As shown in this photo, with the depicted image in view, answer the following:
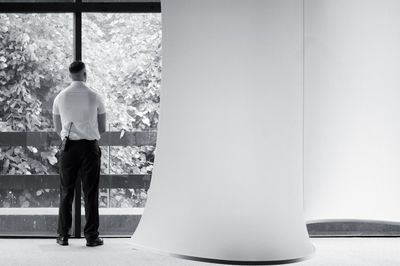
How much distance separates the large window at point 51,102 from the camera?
6699 mm

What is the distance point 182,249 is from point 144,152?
5.36ft

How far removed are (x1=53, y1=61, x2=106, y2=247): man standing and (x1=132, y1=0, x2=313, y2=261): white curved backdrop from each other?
3.16 feet

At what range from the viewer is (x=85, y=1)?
6.67 meters

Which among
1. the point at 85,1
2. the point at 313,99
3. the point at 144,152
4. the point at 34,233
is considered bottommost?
the point at 34,233

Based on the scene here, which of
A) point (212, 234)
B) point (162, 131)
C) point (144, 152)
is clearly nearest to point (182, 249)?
point (212, 234)

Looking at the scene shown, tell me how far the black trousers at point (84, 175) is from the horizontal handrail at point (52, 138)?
722 millimetres

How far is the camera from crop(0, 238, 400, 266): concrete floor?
5.29m

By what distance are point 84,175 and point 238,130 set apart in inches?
61.3

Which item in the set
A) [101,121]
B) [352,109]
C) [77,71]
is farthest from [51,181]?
[352,109]

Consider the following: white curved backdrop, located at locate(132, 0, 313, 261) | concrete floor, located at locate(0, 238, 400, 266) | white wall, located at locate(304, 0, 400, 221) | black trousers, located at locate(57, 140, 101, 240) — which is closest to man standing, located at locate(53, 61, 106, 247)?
black trousers, located at locate(57, 140, 101, 240)

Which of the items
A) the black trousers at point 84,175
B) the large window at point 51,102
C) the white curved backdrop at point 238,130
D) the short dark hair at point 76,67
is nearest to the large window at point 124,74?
the large window at point 51,102

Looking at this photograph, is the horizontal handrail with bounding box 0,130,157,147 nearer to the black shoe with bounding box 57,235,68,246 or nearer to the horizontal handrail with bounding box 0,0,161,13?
the black shoe with bounding box 57,235,68,246

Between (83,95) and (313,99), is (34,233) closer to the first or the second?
(83,95)

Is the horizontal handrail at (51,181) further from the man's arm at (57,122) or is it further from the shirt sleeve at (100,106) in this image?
the shirt sleeve at (100,106)
